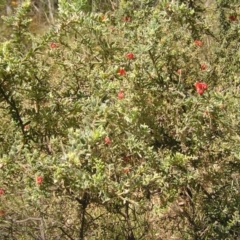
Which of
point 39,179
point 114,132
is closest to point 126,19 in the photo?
point 114,132

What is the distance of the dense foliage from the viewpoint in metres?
1.90

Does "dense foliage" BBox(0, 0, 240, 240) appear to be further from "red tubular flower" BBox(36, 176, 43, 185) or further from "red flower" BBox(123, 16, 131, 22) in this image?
"red flower" BBox(123, 16, 131, 22)

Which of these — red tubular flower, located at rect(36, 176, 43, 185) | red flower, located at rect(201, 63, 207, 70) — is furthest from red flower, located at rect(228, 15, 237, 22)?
red tubular flower, located at rect(36, 176, 43, 185)

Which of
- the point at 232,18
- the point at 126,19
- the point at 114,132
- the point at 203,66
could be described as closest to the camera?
the point at 114,132

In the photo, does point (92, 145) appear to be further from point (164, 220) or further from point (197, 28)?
point (197, 28)

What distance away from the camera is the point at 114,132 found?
1979 mm

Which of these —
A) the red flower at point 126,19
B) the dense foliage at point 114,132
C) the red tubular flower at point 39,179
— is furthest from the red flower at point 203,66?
the red tubular flower at point 39,179

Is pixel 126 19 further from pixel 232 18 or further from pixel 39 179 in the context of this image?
pixel 39 179

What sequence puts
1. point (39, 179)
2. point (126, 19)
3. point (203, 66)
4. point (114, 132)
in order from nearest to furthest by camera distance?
point (39, 179)
point (114, 132)
point (203, 66)
point (126, 19)

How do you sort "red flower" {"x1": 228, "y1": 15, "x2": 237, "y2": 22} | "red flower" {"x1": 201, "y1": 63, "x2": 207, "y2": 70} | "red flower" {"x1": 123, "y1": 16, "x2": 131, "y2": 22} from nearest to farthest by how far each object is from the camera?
1. "red flower" {"x1": 201, "y1": 63, "x2": 207, "y2": 70}
2. "red flower" {"x1": 123, "y1": 16, "x2": 131, "y2": 22}
3. "red flower" {"x1": 228, "y1": 15, "x2": 237, "y2": 22}

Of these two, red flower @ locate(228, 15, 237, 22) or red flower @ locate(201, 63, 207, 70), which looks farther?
red flower @ locate(228, 15, 237, 22)

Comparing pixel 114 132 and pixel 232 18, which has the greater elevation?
pixel 232 18

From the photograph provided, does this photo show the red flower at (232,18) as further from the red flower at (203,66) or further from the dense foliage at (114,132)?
the red flower at (203,66)

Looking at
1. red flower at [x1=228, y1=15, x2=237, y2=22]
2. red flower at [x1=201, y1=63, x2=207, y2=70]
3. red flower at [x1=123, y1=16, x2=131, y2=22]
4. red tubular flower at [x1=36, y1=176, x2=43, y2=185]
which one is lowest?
red tubular flower at [x1=36, y1=176, x2=43, y2=185]
